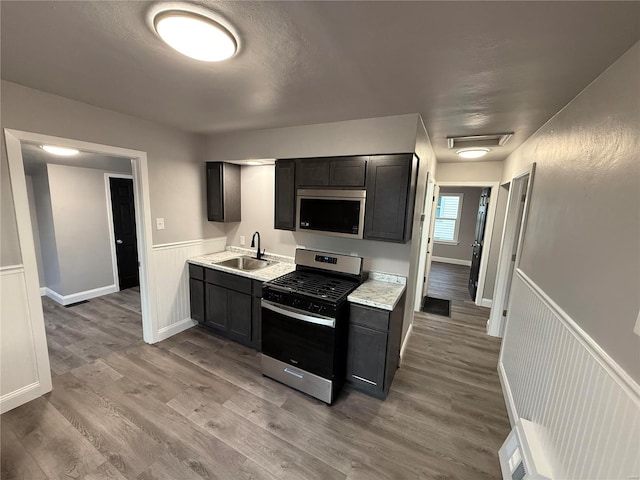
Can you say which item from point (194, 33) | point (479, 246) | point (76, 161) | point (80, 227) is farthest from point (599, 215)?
point (80, 227)

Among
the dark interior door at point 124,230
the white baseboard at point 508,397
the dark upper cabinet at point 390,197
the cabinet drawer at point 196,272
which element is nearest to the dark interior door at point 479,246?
the white baseboard at point 508,397

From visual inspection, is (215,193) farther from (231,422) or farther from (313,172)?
(231,422)

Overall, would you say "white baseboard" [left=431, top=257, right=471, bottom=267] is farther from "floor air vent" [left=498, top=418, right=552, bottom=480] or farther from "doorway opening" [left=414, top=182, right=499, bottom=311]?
"floor air vent" [left=498, top=418, right=552, bottom=480]

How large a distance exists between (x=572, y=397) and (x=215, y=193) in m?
3.70

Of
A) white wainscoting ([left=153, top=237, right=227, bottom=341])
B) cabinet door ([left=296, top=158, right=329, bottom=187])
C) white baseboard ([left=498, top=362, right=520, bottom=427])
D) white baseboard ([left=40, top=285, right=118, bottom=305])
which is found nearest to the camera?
white baseboard ([left=498, top=362, right=520, bottom=427])

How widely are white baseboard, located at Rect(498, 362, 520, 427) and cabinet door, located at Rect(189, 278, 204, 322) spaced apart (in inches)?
132

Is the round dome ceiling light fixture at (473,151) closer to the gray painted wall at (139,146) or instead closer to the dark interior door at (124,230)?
the gray painted wall at (139,146)

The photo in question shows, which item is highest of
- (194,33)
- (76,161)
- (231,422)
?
(194,33)

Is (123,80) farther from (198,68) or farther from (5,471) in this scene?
(5,471)

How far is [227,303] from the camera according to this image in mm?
3037

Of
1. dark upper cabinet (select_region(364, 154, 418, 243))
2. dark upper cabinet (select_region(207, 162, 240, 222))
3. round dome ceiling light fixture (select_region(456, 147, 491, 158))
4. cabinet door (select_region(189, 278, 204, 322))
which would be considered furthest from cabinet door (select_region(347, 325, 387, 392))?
round dome ceiling light fixture (select_region(456, 147, 491, 158))

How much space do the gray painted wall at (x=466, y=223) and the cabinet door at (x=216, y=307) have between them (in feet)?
22.4

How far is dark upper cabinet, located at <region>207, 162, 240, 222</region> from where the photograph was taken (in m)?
3.34

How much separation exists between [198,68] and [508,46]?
1715 mm
